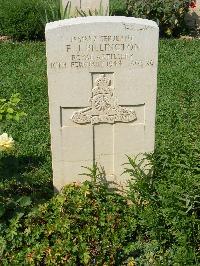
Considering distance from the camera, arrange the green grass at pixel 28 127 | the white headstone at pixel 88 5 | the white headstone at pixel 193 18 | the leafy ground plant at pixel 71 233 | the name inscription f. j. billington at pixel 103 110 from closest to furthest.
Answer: the leafy ground plant at pixel 71 233 → the name inscription f. j. billington at pixel 103 110 → the green grass at pixel 28 127 → the white headstone at pixel 88 5 → the white headstone at pixel 193 18

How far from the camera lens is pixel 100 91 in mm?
3553

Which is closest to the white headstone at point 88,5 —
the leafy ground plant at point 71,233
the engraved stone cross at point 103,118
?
the engraved stone cross at point 103,118

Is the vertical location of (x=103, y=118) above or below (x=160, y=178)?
above

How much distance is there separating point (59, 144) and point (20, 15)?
574 centimetres

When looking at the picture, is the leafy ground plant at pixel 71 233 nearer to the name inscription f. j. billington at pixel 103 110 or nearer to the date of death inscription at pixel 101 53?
the name inscription f. j. billington at pixel 103 110

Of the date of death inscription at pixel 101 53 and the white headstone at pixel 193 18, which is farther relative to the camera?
the white headstone at pixel 193 18

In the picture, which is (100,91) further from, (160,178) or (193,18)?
(193,18)

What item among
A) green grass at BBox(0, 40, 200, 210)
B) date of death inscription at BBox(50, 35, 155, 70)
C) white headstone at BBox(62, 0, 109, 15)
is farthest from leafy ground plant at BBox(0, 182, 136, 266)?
white headstone at BBox(62, 0, 109, 15)

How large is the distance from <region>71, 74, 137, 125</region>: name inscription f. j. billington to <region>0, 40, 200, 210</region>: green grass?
0.44 metres

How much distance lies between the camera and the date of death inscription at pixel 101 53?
134 inches

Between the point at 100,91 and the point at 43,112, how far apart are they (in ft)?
8.08

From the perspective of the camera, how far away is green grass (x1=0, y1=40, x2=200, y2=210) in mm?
3869

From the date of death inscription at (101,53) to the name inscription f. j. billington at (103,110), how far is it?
0.13 metres

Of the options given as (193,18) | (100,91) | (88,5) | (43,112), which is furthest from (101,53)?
(193,18)
